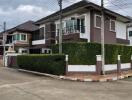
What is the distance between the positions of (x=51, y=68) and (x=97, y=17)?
1024 cm

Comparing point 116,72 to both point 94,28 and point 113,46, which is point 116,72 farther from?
point 94,28

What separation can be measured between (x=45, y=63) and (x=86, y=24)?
8.03 metres

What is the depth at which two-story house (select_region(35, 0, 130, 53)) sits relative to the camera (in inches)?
1187

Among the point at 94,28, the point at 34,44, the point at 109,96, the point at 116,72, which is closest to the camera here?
the point at 109,96

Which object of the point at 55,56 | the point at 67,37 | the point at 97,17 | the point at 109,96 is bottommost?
the point at 109,96

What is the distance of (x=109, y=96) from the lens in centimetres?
1374

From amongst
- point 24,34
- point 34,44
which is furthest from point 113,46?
point 24,34

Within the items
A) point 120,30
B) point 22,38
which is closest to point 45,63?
point 120,30

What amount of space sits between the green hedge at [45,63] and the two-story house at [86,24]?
564 centimetres

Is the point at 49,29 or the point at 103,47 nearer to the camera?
the point at 103,47

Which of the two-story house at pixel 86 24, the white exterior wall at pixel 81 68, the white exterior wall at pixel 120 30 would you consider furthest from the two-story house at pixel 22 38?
the white exterior wall at pixel 81 68

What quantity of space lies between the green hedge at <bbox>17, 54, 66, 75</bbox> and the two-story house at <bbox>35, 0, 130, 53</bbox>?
18.5 ft

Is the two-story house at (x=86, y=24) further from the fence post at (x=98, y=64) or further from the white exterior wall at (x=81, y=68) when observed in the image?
the white exterior wall at (x=81, y=68)

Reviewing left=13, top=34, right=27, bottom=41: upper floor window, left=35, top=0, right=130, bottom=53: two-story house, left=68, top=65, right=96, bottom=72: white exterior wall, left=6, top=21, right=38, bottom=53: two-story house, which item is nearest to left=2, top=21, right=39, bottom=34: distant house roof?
left=6, top=21, right=38, bottom=53: two-story house
